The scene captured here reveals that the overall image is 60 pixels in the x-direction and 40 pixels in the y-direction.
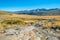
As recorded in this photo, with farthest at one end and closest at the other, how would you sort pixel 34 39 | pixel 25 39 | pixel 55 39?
pixel 55 39 < pixel 34 39 < pixel 25 39

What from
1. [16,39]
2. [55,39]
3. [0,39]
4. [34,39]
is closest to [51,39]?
[55,39]

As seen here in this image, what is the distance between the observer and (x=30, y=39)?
18453 mm

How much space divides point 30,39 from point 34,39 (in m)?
0.67

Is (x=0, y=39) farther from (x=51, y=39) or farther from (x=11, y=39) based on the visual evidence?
(x=51, y=39)

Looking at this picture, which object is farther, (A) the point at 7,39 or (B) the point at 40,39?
(B) the point at 40,39

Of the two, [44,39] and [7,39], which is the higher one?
[7,39]

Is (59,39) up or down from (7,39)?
Result: down

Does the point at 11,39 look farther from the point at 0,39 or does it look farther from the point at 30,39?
the point at 30,39

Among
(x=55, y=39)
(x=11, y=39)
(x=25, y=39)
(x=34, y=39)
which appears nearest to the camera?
(x=11, y=39)

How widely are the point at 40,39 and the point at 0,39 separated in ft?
19.0

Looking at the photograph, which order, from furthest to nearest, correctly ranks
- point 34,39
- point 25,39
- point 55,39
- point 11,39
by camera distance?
point 55,39 < point 34,39 < point 25,39 < point 11,39

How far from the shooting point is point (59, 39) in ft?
68.4

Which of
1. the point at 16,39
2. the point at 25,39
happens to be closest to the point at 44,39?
the point at 25,39

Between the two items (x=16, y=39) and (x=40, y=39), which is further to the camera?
(x=40, y=39)
